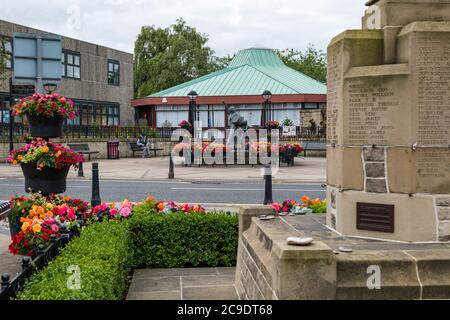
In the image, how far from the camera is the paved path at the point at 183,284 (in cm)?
691

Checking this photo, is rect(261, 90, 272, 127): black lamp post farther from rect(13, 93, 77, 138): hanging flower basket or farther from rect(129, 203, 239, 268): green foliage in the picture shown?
rect(129, 203, 239, 268): green foliage

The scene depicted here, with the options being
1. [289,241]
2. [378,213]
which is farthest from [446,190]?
[289,241]

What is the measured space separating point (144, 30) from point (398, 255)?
6849 centimetres

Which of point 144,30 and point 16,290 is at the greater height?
point 144,30

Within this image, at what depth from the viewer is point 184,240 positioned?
8156 mm

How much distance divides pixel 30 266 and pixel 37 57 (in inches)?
223

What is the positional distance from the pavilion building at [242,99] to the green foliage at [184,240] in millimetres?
34332

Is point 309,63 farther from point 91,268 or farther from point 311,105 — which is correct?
point 91,268

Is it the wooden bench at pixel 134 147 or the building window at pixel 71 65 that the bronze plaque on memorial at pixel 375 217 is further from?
the building window at pixel 71 65

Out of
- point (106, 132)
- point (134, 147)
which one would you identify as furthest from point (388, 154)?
point (134, 147)

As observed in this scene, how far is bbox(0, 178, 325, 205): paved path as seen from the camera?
16600 millimetres

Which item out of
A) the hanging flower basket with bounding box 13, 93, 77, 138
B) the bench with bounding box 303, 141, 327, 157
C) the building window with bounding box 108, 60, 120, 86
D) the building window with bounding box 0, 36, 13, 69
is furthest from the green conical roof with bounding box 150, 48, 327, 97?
the hanging flower basket with bounding box 13, 93, 77, 138

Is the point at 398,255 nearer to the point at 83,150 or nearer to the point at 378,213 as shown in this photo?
the point at 378,213
